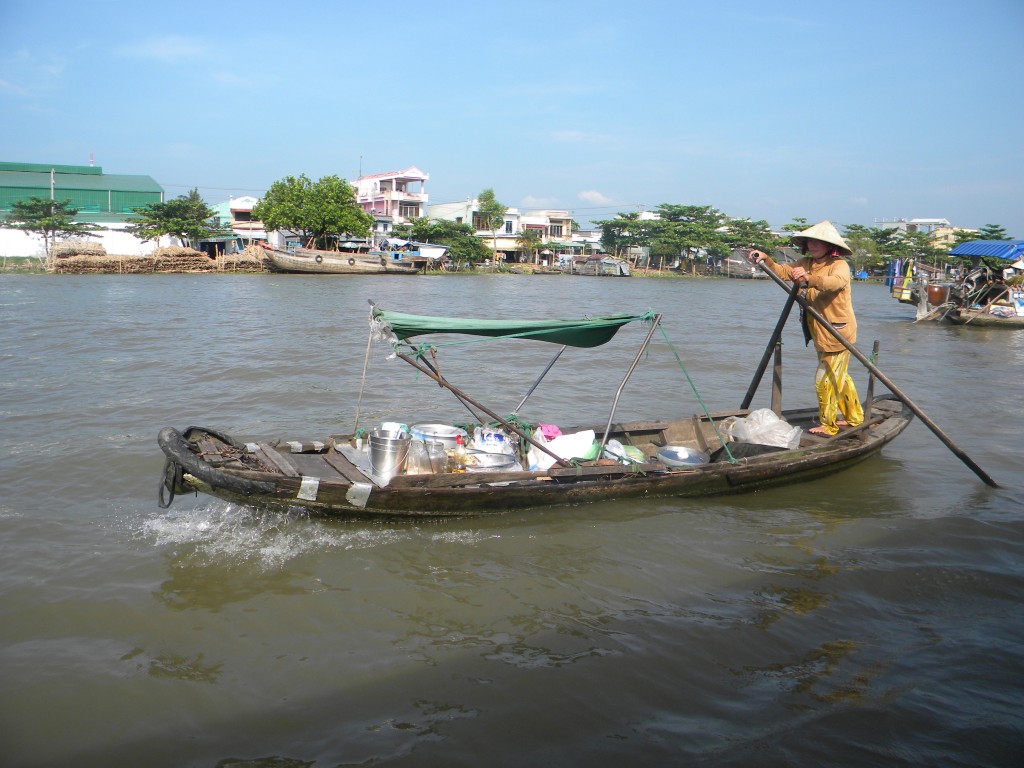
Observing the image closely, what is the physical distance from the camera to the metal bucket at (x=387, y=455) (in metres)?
4.79

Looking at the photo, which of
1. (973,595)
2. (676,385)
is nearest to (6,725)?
(973,595)

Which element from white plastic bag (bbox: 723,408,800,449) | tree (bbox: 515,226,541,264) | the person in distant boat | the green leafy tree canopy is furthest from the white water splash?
tree (bbox: 515,226,541,264)

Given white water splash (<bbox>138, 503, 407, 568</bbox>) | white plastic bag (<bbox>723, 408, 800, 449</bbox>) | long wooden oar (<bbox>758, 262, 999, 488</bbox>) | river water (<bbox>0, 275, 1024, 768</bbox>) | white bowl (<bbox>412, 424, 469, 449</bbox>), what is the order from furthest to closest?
white plastic bag (<bbox>723, 408, 800, 449</bbox>), long wooden oar (<bbox>758, 262, 999, 488</bbox>), white bowl (<bbox>412, 424, 469, 449</bbox>), white water splash (<bbox>138, 503, 407, 568</bbox>), river water (<bbox>0, 275, 1024, 768</bbox>)

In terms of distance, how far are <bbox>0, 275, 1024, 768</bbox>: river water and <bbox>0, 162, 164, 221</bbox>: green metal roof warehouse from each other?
38.7 m

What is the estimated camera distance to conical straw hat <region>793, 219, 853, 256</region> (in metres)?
5.86

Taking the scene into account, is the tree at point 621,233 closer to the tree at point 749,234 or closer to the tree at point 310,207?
the tree at point 749,234

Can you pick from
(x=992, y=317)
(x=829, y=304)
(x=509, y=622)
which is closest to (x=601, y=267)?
(x=992, y=317)

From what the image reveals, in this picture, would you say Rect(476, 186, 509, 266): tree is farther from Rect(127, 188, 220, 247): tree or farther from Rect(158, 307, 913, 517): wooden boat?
Rect(158, 307, 913, 517): wooden boat

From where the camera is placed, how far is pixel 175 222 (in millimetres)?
34938

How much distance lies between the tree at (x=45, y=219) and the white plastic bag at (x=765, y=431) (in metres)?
34.3

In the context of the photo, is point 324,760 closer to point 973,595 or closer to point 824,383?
point 973,595

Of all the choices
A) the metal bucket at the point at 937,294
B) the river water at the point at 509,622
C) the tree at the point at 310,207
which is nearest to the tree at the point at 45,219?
the tree at the point at 310,207

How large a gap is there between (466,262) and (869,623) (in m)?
42.7

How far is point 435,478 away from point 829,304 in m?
3.71
